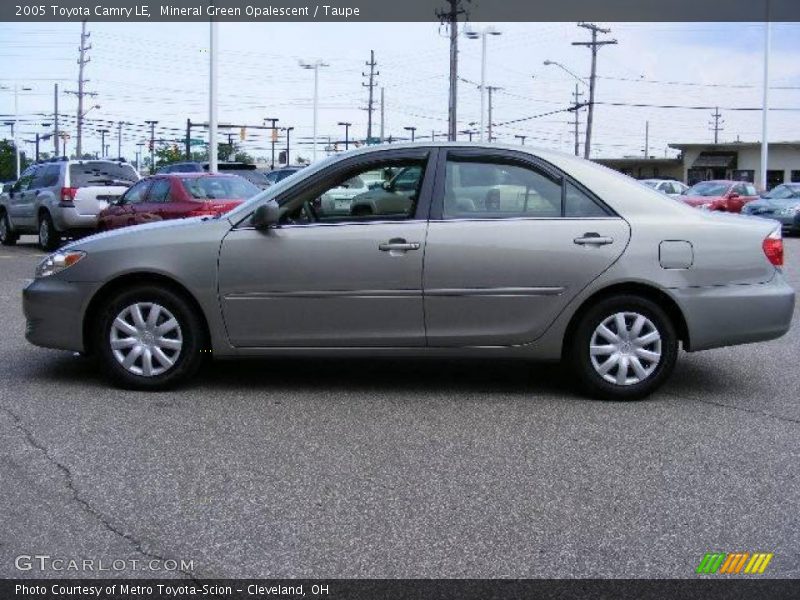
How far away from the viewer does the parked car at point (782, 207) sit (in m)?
27.0

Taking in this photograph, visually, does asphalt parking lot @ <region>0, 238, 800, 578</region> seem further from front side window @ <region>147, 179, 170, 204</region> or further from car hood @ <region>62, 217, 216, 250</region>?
front side window @ <region>147, 179, 170, 204</region>

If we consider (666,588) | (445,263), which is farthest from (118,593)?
(445,263)

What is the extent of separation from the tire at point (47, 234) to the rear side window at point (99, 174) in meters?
0.91

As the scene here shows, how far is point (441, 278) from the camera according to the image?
6480 millimetres

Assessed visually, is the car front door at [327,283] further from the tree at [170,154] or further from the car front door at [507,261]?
the tree at [170,154]

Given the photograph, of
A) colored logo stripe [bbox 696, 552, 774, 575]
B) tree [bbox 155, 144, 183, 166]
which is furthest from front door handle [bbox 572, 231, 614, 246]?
tree [bbox 155, 144, 183, 166]

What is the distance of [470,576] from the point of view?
377 cm

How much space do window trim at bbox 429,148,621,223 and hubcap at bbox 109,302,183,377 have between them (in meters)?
1.86

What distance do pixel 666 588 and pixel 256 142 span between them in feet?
377

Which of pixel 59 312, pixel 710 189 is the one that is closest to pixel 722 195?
pixel 710 189

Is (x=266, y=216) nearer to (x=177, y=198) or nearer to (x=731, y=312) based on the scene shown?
(x=731, y=312)

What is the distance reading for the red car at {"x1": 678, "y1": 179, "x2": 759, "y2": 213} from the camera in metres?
30.9

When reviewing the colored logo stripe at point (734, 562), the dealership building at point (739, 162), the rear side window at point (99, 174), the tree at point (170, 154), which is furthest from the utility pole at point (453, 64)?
the tree at point (170, 154)

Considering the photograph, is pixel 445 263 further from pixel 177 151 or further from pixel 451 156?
pixel 177 151
